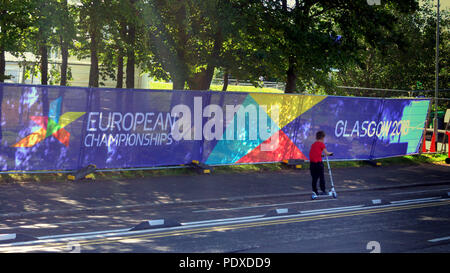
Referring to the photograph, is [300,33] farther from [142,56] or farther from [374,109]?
[142,56]

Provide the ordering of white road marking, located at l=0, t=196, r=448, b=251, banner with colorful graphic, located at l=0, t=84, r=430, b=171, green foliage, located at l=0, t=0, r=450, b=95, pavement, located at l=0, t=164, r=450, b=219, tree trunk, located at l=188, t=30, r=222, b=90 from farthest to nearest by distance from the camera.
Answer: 1. tree trunk, located at l=188, t=30, r=222, b=90
2. green foliage, located at l=0, t=0, r=450, b=95
3. banner with colorful graphic, located at l=0, t=84, r=430, b=171
4. pavement, located at l=0, t=164, r=450, b=219
5. white road marking, located at l=0, t=196, r=448, b=251

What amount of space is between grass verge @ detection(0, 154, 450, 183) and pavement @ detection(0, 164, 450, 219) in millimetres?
343

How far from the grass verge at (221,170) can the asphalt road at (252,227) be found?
3197mm

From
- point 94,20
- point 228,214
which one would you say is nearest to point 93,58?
point 94,20

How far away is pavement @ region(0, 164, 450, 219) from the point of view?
456 inches

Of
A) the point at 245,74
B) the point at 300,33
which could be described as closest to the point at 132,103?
the point at 300,33

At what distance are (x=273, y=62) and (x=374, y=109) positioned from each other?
177 inches

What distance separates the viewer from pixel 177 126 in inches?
639

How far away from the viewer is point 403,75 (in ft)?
141

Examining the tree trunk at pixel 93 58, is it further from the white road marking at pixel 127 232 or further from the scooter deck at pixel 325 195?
the white road marking at pixel 127 232

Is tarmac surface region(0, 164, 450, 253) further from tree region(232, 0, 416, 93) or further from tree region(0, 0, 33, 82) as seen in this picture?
tree region(0, 0, 33, 82)

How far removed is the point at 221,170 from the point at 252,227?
6.68m

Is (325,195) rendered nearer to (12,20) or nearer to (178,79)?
(178,79)

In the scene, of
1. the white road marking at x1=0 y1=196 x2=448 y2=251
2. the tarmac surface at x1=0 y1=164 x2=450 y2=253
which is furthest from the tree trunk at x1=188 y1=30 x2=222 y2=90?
the white road marking at x1=0 y1=196 x2=448 y2=251
